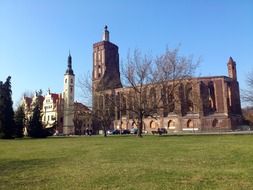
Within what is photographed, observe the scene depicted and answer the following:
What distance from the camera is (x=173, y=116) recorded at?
82562 mm

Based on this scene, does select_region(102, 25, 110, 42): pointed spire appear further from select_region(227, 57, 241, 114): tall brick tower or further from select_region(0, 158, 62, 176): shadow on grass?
select_region(0, 158, 62, 176): shadow on grass

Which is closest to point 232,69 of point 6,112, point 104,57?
point 104,57

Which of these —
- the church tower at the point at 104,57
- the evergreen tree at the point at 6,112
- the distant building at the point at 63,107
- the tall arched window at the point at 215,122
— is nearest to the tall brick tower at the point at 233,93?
the tall arched window at the point at 215,122

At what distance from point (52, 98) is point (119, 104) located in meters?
66.1

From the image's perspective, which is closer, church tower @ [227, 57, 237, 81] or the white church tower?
church tower @ [227, 57, 237, 81]

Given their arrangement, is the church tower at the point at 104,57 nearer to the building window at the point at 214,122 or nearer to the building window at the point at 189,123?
the building window at the point at 189,123

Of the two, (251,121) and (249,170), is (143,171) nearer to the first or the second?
(249,170)

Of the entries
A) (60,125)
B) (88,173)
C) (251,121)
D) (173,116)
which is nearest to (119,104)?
(88,173)

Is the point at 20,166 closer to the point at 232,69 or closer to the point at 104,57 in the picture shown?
the point at 232,69

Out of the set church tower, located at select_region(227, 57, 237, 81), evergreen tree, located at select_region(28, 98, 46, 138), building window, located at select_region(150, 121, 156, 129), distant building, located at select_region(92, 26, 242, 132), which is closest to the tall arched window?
distant building, located at select_region(92, 26, 242, 132)

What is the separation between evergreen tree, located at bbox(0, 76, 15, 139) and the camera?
188 feet

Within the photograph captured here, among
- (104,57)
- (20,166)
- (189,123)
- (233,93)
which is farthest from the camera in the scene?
(104,57)

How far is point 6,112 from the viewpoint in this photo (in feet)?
194

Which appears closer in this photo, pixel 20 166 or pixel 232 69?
pixel 20 166
